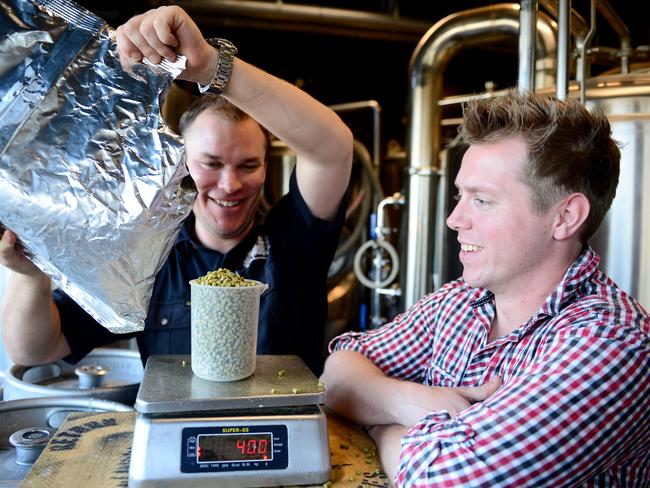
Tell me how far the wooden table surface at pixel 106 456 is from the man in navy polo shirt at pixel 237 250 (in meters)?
0.36

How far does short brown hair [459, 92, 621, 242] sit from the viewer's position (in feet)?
3.45

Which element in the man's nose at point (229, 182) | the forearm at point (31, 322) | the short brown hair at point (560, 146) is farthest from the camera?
the man's nose at point (229, 182)

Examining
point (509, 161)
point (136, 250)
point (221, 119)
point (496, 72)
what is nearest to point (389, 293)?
point (221, 119)

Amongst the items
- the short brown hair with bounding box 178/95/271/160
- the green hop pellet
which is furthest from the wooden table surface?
the short brown hair with bounding box 178/95/271/160

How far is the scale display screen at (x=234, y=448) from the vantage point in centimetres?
87

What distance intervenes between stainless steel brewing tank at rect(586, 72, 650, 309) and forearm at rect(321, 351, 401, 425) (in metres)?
1.06

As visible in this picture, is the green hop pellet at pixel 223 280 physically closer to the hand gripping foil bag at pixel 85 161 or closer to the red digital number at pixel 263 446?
the hand gripping foil bag at pixel 85 161

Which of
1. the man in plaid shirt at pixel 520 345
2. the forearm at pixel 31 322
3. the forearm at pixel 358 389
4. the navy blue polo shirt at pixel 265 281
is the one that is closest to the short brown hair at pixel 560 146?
the man in plaid shirt at pixel 520 345

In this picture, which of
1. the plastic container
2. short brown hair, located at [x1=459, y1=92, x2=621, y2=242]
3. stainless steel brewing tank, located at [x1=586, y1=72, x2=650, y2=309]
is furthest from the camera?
stainless steel brewing tank, located at [x1=586, y1=72, x2=650, y2=309]

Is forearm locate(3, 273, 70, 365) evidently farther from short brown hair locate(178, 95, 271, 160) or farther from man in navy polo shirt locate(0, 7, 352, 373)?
short brown hair locate(178, 95, 271, 160)

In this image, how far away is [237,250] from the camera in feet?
5.07

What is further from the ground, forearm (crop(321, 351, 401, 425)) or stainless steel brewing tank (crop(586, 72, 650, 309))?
stainless steel brewing tank (crop(586, 72, 650, 309))

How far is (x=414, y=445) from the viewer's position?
3.02 ft

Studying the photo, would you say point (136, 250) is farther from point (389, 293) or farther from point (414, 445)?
point (389, 293)
